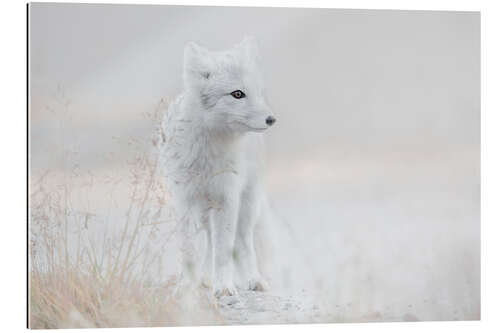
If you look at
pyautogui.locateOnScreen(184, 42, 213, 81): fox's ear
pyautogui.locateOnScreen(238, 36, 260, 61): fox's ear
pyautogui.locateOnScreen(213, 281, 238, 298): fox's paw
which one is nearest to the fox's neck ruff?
pyautogui.locateOnScreen(184, 42, 213, 81): fox's ear

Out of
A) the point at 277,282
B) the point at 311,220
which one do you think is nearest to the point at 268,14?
the point at 311,220

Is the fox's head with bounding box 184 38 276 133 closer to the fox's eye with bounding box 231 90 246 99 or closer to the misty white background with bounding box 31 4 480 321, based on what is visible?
the fox's eye with bounding box 231 90 246 99

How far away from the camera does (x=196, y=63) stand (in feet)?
14.8

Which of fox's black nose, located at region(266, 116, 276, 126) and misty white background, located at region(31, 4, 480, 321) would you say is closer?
fox's black nose, located at region(266, 116, 276, 126)

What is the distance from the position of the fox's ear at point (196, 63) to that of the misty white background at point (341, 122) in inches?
3.7

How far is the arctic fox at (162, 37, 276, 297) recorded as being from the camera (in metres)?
4.45

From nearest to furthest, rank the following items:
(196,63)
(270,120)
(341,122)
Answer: (270,120) < (196,63) < (341,122)

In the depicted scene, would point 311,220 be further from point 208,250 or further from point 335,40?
point 335,40

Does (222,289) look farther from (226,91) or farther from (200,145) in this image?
(226,91)

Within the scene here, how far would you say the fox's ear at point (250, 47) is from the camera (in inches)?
183

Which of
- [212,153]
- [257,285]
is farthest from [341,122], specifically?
[257,285]

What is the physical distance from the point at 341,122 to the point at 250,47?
0.76 metres

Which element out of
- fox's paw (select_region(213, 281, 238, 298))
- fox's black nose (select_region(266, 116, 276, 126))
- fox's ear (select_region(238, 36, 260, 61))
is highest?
fox's ear (select_region(238, 36, 260, 61))

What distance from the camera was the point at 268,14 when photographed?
186 inches
